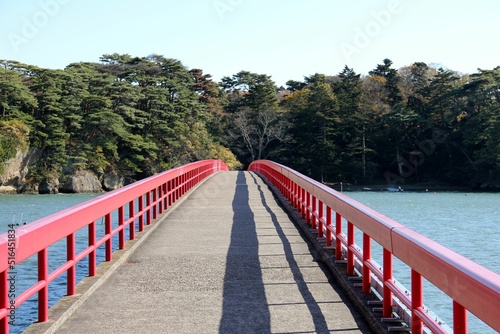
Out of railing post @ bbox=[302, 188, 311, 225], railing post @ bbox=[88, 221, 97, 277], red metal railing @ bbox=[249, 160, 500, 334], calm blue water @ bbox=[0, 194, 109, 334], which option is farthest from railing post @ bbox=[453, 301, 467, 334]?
railing post @ bbox=[302, 188, 311, 225]

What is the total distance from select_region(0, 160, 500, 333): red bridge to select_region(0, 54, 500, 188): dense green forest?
4605cm

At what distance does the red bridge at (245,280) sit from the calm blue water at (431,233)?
3.04 m

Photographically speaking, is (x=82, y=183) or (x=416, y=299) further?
(x=82, y=183)

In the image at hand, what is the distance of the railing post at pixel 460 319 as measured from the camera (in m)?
3.50

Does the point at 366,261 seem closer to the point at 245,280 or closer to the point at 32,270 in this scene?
the point at 245,280

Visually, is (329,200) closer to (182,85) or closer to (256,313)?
(256,313)

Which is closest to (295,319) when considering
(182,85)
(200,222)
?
(200,222)

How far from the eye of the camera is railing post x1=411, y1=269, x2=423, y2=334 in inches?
174

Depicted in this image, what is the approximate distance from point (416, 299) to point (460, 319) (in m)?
0.96

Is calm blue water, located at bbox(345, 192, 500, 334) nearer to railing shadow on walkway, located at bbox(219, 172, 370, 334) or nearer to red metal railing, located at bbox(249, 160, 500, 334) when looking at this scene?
railing shadow on walkway, located at bbox(219, 172, 370, 334)

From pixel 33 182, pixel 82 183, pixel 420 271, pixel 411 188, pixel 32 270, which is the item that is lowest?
pixel 411 188

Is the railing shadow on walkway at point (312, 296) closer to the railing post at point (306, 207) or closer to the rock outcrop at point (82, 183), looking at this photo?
the railing post at point (306, 207)

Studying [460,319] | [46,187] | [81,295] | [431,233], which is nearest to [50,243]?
[81,295]

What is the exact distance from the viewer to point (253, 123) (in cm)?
7750
